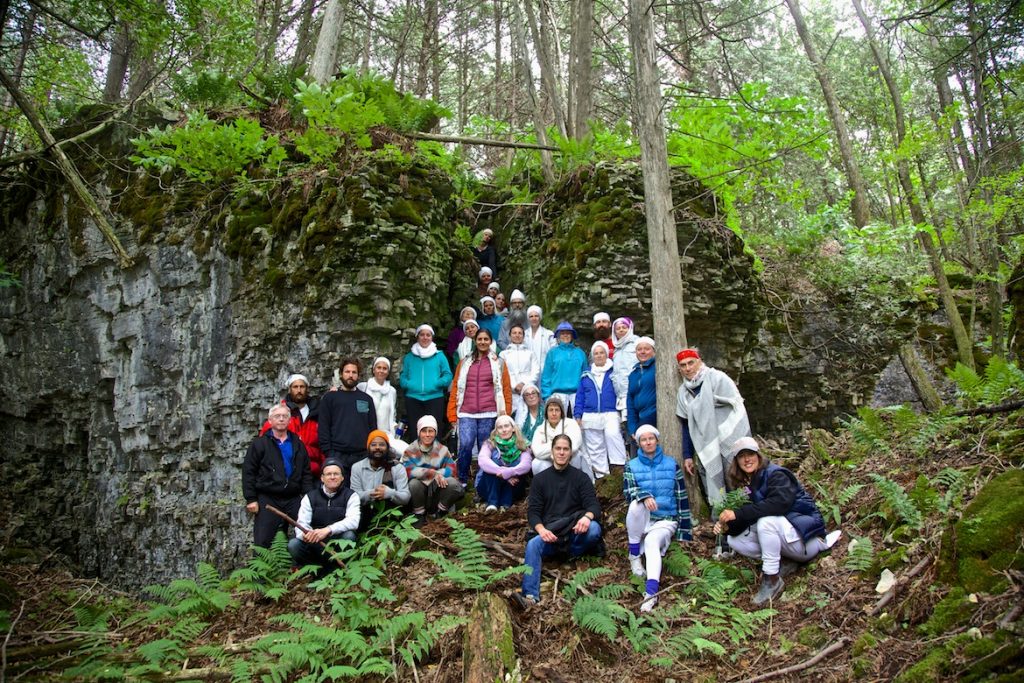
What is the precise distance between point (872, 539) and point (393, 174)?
27.0ft

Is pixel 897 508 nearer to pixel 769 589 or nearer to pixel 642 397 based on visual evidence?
pixel 769 589

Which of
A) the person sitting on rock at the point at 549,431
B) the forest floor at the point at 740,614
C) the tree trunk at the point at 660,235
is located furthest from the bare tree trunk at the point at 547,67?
the forest floor at the point at 740,614

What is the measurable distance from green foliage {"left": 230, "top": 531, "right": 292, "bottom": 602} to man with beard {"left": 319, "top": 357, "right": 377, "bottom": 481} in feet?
3.39

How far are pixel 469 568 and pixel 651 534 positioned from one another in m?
1.75

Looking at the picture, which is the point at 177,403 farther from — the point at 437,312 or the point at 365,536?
the point at 365,536

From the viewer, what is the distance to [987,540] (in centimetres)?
391

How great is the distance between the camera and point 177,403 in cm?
1039

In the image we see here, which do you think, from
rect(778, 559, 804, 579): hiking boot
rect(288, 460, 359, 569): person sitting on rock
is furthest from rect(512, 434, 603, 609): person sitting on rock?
rect(288, 460, 359, 569): person sitting on rock

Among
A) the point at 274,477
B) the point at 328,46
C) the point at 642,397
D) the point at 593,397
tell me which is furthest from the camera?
the point at 328,46

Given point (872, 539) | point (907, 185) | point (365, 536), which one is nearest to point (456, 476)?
point (365, 536)

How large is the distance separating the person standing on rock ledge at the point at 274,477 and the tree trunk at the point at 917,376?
1014 cm

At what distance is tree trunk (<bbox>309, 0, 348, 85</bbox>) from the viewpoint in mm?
12727

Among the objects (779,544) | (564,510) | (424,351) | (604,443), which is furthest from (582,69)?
(779,544)

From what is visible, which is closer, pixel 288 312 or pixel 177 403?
pixel 288 312
